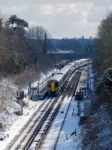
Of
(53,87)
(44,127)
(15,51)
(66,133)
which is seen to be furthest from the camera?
(15,51)

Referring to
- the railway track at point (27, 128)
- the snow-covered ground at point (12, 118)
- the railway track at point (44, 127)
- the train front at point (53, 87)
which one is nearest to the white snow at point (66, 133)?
the railway track at point (44, 127)

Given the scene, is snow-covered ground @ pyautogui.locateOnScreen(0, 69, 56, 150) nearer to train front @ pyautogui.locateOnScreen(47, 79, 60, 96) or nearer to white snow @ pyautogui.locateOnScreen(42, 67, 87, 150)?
white snow @ pyautogui.locateOnScreen(42, 67, 87, 150)

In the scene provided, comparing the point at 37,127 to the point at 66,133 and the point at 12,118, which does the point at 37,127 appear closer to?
the point at 66,133

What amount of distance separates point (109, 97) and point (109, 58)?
13685 millimetres

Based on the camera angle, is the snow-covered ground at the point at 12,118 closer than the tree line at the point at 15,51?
Yes

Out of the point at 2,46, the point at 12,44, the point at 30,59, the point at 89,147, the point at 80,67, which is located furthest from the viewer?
the point at 80,67

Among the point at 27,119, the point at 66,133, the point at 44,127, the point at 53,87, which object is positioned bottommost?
the point at 27,119

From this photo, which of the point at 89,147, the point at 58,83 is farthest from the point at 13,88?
the point at 89,147

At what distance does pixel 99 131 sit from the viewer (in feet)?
115

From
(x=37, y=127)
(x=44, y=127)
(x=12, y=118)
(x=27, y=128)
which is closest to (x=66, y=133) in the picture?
(x=44, y=127)

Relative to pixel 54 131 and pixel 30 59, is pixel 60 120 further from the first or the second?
pixel 30 59

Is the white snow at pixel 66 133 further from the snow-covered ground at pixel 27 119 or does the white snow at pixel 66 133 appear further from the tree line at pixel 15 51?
the tree line at pixel 15 51

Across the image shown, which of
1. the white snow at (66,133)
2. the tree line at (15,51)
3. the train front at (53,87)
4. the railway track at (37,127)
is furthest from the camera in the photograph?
the tree line at (15,51)

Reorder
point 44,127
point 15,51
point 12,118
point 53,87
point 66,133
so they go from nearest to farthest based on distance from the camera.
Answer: point 66,133 → point 44,127 → point 12,118 → point 53,87 → point 15,51
